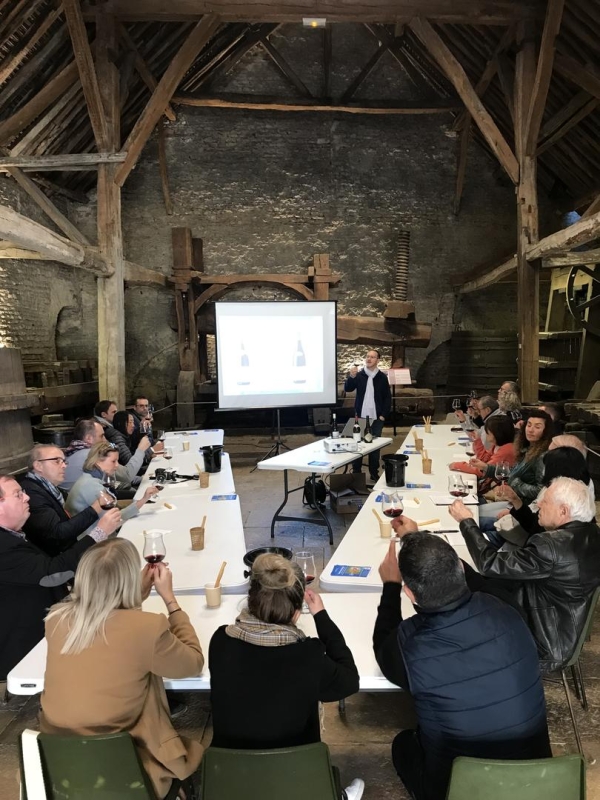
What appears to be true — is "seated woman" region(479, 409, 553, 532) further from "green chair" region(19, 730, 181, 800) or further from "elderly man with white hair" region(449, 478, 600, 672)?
"green chair" region(19, 730, 181, 800)

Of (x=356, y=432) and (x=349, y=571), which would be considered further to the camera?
(x=356, y=432)

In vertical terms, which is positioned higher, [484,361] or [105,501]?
[484,361]

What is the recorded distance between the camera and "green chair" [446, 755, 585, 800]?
1.38 meters

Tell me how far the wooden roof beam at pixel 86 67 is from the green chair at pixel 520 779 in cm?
818

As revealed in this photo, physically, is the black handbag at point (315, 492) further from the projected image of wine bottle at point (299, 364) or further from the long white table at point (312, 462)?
the projected image of wine bottle at point (299, 364)

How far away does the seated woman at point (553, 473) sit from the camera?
3.14m

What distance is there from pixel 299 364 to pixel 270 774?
649cm

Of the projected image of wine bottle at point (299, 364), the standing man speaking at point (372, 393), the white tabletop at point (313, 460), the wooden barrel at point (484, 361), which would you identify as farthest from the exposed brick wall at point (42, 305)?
the wooden barrel at point (484, 361)

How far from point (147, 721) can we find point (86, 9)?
8971mm

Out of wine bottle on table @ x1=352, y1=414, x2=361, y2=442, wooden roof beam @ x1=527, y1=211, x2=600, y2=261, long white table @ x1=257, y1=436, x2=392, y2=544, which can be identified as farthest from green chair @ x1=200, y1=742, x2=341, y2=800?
wooden roof beam @ x1=527, y1=211, x2=600, y2=261

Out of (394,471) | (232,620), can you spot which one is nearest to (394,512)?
(394,471)

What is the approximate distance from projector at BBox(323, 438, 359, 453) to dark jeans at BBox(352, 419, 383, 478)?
902 millimetres

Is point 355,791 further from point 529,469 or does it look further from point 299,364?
point 299,364

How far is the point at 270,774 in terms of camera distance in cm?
144
